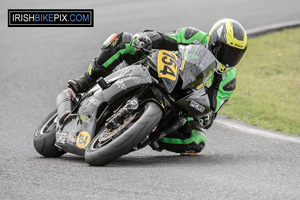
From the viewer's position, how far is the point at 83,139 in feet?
19.4

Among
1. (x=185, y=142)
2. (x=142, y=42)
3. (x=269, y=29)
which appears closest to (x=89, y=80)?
(x=142, y=42)

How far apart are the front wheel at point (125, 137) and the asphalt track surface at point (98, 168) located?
0.12 metres

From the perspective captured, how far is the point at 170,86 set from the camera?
223 inches

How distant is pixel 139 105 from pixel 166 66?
0.43m

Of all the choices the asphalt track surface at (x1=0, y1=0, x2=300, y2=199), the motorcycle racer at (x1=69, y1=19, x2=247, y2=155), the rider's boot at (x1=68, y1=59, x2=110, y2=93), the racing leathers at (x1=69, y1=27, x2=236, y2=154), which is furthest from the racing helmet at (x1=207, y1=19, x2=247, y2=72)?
the rider's boot at (x1=68, y1=59, x2=110, y2=93)

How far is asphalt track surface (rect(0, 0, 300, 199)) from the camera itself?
187 inches

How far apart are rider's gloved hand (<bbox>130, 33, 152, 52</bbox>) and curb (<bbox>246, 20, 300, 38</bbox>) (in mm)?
7911

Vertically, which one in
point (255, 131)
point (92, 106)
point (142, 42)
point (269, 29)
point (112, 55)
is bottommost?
point (269, 29)

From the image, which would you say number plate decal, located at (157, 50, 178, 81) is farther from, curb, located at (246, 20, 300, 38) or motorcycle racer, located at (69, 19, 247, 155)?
curb, located at (246, 20, 300, 38)

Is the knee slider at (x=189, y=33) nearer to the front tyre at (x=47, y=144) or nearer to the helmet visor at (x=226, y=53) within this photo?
the helmet visor at (x=226, y=53)

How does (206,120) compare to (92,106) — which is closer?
(92,106)

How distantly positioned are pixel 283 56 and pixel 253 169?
6943 mm

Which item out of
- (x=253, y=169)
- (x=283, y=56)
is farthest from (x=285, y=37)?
(x=253, y=169)

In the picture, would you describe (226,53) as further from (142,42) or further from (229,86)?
(142,42)
